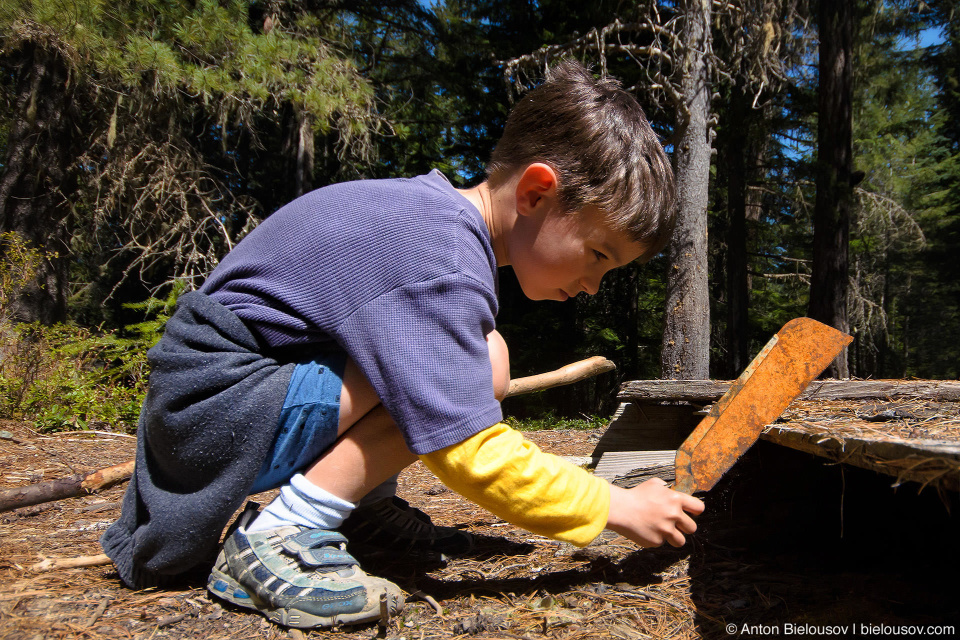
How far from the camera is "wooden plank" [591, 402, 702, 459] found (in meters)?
2.58

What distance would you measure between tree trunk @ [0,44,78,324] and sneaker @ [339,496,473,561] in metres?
6.84

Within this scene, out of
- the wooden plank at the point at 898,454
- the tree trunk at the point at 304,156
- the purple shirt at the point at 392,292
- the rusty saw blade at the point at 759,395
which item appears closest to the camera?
the wooden plank at the point at 898,454

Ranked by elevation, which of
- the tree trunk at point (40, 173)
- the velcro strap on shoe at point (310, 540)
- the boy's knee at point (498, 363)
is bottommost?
the velcro strap on shoe at point (310, 540)

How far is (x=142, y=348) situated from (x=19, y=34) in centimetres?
350

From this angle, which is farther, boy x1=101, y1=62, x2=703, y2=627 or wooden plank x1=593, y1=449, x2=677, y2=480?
wooden plank x1=593, y1=449, x2=677, y2=480

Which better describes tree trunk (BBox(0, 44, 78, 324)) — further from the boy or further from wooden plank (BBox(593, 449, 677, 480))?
wooden plank (BBox(593, 449, 677, 480))

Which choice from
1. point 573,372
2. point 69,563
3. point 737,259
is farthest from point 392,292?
point 737,259

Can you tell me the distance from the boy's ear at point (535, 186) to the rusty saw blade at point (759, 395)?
2.27ft

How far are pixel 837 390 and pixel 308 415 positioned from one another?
178 cm

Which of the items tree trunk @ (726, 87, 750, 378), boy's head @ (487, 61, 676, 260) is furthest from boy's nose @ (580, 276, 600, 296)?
tree trunk @ (726, 87, 750, 378)

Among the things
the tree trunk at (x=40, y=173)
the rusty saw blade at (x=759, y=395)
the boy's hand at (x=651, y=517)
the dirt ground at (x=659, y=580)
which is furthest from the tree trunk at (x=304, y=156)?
the boy's hand at (x=651, y=517)

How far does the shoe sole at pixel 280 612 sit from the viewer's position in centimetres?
132

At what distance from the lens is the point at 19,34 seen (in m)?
5.95

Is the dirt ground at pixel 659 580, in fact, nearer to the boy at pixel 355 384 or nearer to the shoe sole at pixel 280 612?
the shoe sole at pixel 280 612
